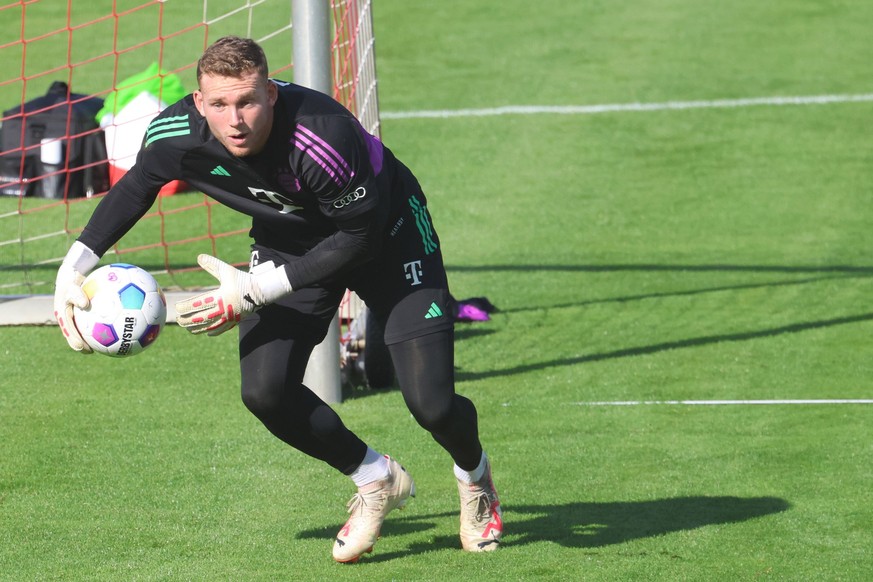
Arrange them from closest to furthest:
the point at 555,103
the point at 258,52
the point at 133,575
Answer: the point at 258,52, the point at 133,575, the point at 555,103

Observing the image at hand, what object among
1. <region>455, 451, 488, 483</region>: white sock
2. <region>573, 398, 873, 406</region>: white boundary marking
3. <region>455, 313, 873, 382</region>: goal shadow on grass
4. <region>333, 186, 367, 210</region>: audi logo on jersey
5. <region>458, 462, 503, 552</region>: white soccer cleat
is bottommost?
<region>458, 462, 503, 552</region>: white soccer cleat

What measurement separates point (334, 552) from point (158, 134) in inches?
67.4

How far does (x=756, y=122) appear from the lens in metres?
13.5

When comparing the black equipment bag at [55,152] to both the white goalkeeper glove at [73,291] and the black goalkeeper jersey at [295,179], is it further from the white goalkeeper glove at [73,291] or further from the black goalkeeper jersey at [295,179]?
the black goalkeeper jersey at [295,179]

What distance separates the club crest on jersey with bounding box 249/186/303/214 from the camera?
4695mm

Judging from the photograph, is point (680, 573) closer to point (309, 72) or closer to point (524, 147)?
point (309, 72)

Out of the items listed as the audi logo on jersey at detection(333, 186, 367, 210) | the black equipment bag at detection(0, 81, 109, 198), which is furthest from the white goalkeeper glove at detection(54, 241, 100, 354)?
the black equipment bag at detection(0, 81, 109, 198)

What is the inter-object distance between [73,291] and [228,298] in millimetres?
657

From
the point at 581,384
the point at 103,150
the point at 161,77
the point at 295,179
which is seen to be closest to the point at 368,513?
the point at 295,179

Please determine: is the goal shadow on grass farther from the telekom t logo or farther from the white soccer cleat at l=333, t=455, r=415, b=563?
the telekom t logo

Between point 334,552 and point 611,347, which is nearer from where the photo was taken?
point 334,552

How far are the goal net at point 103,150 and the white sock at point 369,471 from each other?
3.07 metres

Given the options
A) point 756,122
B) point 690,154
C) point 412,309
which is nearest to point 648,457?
point 412,309

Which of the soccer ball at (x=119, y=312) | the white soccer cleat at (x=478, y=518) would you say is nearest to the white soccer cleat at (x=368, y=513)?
the white soccer cleat at (x=478, y=518)
